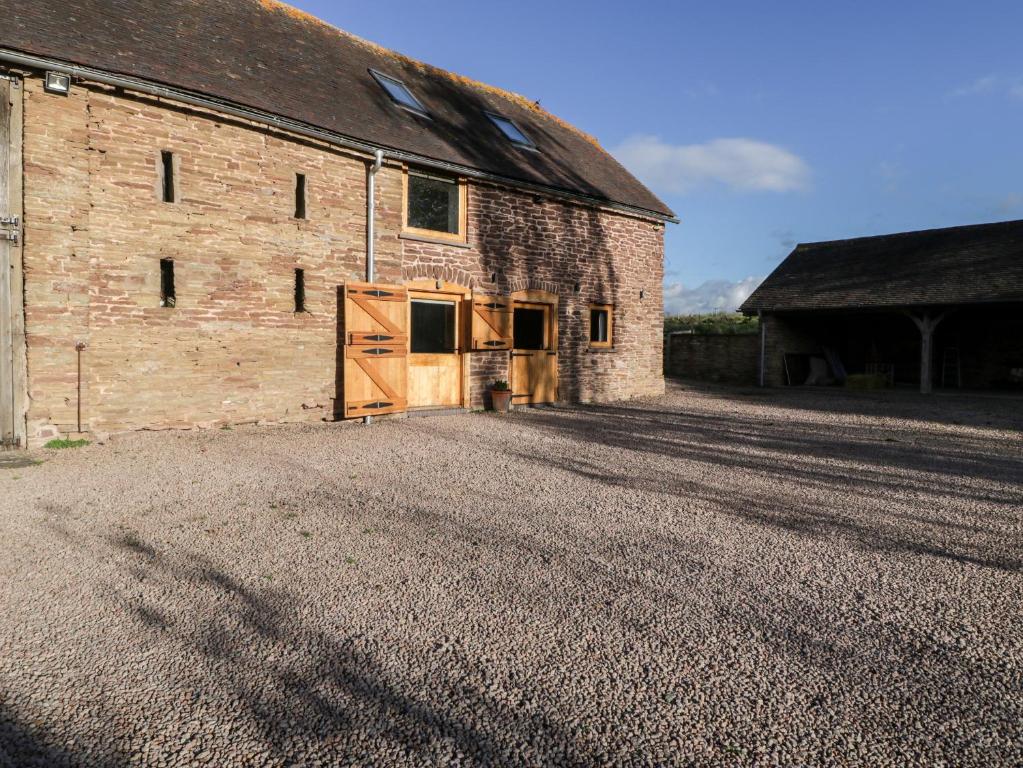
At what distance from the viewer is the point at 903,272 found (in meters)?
18.0

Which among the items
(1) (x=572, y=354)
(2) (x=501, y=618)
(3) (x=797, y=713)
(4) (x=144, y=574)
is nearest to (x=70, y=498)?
(4) (x=144, y=574)

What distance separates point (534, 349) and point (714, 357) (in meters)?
10.7

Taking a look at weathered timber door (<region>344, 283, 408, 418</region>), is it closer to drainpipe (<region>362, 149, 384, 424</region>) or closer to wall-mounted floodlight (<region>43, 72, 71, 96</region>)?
drainpipe (<region>362, 149, 384, 424</region>)

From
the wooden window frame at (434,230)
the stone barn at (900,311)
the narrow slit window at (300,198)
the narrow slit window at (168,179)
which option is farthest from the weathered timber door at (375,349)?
the stone barn at (900,311)

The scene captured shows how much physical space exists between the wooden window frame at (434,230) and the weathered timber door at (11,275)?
5.08 m

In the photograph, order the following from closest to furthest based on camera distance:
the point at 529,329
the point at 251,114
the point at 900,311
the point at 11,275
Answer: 1. the point at 11,275
2. the point at 251,114
3. the point at 529,329
4. the point at 900,311

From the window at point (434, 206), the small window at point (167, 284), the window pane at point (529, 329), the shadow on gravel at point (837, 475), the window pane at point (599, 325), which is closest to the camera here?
the shadow on gravel at point (837, 475)

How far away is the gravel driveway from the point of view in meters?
2.16

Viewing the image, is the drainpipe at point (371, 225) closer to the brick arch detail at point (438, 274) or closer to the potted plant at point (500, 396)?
the brick arch detail at point (438, 274)

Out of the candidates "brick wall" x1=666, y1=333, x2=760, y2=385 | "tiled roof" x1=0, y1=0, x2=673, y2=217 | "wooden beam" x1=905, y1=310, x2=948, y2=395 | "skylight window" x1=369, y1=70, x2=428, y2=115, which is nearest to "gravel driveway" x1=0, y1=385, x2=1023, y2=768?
"tiled roof" x1=0, y1=0, x2=673, y2=217

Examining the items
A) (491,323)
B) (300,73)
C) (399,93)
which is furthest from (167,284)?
(399,93)

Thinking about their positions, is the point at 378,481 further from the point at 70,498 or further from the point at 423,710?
the point at 423,710

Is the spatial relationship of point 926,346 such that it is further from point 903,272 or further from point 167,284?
point 167,284

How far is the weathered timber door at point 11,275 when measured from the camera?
6.99 metres
